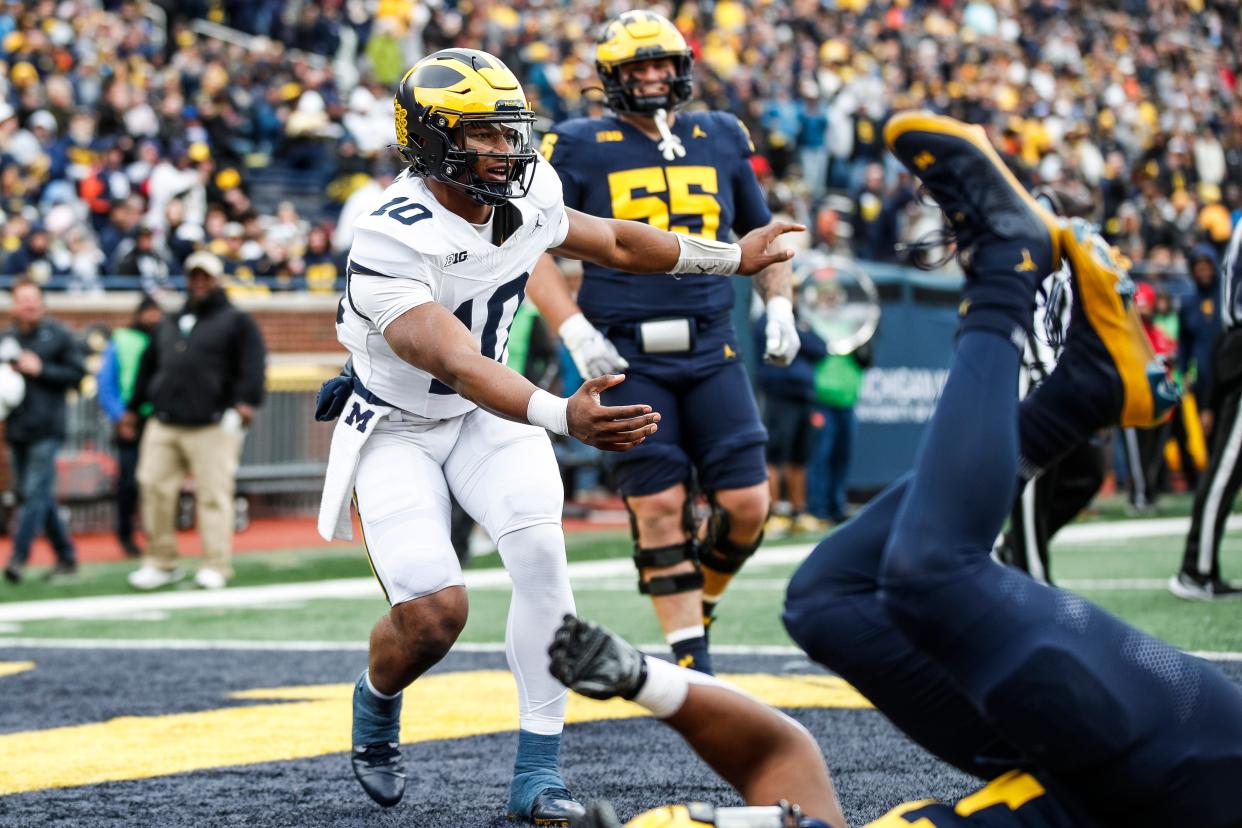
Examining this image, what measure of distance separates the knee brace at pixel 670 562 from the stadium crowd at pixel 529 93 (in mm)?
8761

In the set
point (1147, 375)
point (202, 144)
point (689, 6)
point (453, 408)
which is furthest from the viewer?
point (689, 6)

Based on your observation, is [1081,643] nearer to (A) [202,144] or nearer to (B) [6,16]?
(A) [202,144]

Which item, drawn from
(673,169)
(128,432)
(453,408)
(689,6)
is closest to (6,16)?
(128,432)

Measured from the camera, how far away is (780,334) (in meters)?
6.02

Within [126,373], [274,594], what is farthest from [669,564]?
[126,373]

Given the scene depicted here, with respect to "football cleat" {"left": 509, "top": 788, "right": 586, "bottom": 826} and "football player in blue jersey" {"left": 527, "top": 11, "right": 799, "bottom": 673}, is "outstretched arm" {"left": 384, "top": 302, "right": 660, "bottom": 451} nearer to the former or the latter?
"football cleat" {"left": 509, "top": 788, "right": 586, "bottom": 826}

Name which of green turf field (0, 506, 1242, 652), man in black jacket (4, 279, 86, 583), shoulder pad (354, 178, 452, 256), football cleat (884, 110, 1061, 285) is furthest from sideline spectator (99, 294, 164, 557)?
football cleat (884, 110, 1061, 285)

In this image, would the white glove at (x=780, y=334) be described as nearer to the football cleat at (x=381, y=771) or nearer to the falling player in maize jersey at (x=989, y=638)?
the football cleat at (x=381, y=771)

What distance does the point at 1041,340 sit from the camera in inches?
149

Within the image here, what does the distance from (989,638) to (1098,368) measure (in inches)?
27.2

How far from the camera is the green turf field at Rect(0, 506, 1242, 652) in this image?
25.6ft

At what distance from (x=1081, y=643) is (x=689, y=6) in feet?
77.7

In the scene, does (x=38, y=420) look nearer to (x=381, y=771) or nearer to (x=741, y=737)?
(x=381, y=771)

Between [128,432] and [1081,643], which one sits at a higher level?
[1081,643]
